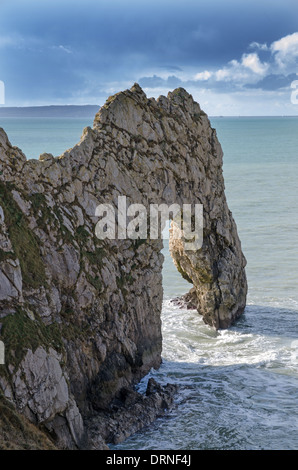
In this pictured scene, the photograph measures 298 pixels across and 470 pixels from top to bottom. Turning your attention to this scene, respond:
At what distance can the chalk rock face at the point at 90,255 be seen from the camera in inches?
935

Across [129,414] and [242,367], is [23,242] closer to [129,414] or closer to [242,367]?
[129,414]

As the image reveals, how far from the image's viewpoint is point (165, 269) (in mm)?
53000

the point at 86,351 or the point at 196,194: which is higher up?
the point at 196,194

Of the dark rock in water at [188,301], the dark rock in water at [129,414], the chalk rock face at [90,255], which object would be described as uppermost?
the chalk rock face at [90,255]

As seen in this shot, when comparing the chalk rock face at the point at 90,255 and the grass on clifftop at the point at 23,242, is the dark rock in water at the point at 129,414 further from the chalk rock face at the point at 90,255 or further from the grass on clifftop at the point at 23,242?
the grass on clifftop at the point at 23,242

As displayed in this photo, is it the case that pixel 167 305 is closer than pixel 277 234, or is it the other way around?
pixel 167 305

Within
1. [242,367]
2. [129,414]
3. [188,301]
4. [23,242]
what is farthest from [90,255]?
[188,301]

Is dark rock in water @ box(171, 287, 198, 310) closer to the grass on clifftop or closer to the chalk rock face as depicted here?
the chalk rock face

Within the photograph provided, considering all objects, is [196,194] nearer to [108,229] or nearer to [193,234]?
[193,234]

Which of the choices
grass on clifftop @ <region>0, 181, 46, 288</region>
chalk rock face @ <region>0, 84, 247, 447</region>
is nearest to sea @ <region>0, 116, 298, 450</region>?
chalk rock face @ <region>0, 84, 247, 447</region>

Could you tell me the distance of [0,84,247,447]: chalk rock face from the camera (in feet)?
77.9

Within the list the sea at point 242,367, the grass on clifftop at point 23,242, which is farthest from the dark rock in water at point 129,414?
the grass on clifftop at point 23,242

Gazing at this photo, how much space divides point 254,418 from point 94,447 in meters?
7.49

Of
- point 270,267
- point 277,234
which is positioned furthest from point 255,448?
point 277,234
